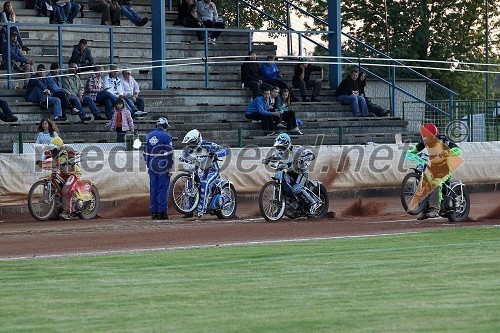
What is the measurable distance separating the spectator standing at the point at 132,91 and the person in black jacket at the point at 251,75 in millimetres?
3774

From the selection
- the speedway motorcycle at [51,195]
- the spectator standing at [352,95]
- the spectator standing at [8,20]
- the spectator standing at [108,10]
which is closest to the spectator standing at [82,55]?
the spectator standing at [8,20]

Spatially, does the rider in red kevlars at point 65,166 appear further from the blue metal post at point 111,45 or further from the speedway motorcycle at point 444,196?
the blue metal post at point 111,45

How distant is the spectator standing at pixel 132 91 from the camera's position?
29.9 meters

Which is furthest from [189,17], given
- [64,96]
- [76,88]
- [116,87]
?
[64,96]

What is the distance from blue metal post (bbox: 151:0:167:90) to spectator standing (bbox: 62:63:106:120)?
2.99 meters

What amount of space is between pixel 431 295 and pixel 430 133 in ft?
34.9

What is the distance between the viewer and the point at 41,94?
28812mm

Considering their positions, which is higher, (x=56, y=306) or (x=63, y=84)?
(x=63, y=84)

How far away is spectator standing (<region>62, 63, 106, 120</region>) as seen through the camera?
29078mm

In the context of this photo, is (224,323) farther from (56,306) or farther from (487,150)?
(487,150)

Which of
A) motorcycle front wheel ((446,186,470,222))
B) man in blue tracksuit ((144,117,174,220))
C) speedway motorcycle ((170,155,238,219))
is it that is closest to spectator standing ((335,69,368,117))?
speedway motorcycle ((170,155,238,219))

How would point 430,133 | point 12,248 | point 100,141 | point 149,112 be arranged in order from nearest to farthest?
point 12,248 → point 430,133 → point 100,141 → point 149,112

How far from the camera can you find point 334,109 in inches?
1375

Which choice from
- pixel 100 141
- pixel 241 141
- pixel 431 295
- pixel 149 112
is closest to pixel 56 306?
pixel 431 295
